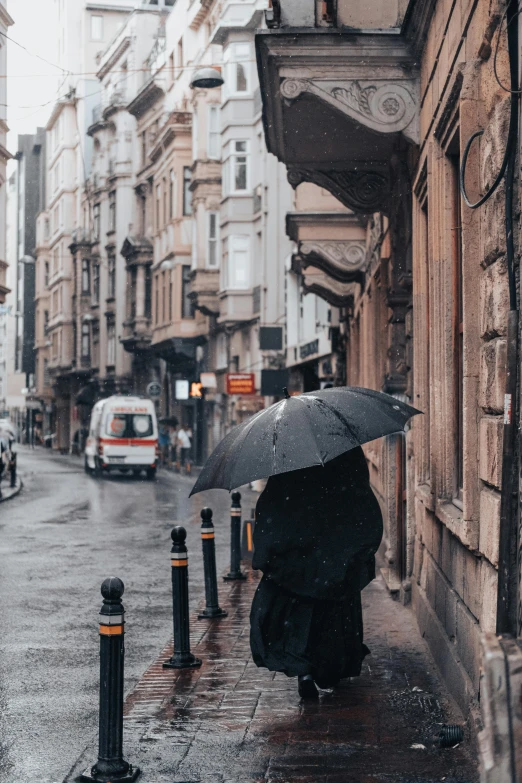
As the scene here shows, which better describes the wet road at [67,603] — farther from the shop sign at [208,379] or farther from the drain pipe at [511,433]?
the shop sign at [208,379]

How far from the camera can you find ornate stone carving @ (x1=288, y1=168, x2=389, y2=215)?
1279cm

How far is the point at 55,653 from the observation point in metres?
9.18

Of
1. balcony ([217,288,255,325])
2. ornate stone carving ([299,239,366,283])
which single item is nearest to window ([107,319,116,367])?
balcony ([217,288,255,325])

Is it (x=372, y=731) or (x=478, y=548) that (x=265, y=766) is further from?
(x=478, y=548)

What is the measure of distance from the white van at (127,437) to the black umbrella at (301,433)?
110 feet

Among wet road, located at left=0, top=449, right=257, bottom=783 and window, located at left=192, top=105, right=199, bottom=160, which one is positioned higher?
window, located at left=192, top=105, right=199, bottom=160

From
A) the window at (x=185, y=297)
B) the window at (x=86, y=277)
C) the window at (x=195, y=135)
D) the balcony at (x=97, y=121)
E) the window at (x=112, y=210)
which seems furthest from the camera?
the window at (x=86, y=277)

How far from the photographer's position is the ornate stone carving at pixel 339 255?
741 inches

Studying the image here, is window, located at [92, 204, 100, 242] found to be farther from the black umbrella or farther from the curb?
the black umbrella

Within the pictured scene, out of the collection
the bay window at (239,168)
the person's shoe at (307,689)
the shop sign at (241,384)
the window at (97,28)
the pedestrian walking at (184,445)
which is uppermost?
the window at (97,28)

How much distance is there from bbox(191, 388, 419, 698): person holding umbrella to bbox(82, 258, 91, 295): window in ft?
237

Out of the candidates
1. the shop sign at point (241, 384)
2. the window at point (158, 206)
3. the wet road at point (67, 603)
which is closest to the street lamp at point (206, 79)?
the shop sign at point (241, 384)

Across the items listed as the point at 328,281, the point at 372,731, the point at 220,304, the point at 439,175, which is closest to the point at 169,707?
the point at 372,731

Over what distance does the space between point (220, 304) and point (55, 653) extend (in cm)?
3635
